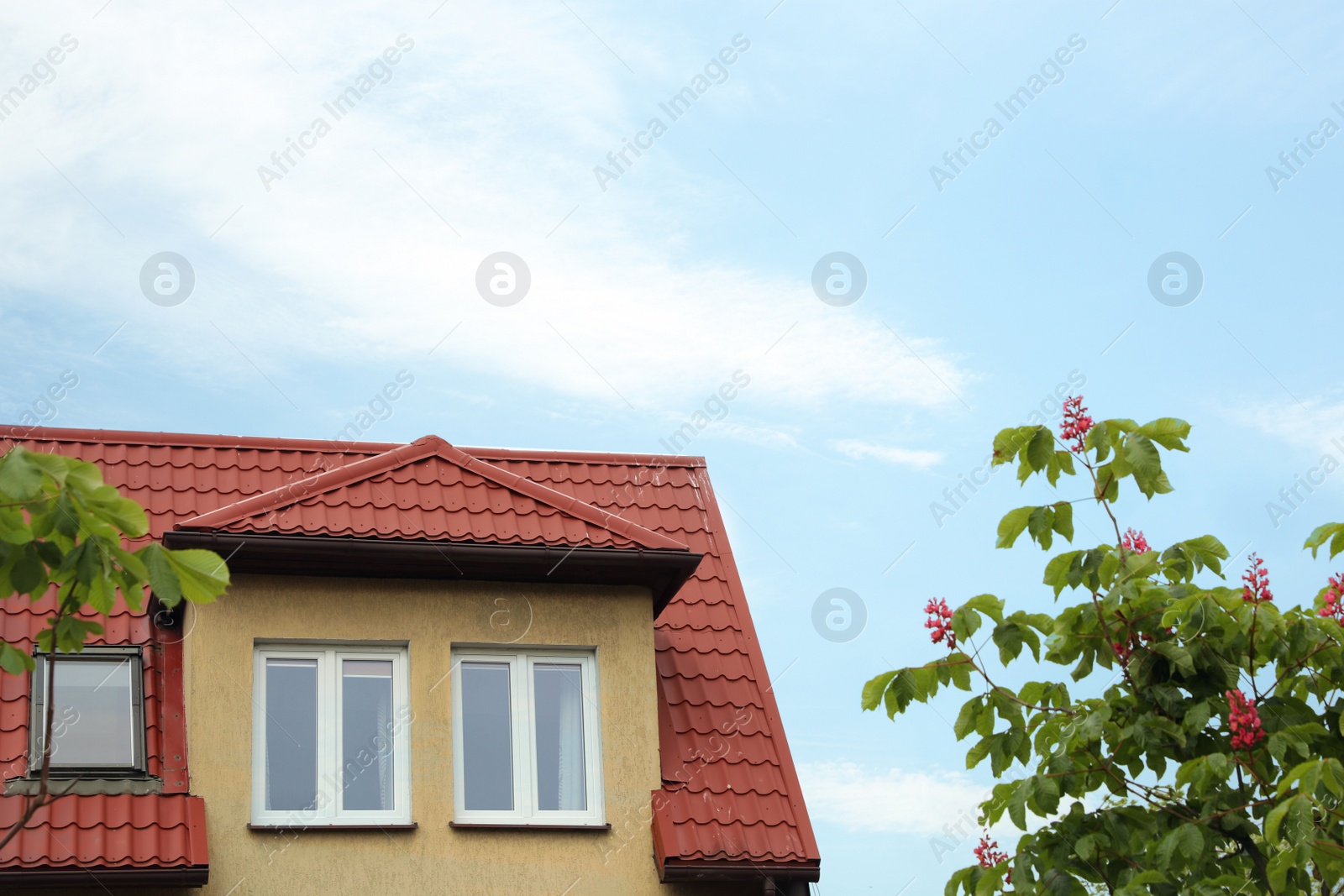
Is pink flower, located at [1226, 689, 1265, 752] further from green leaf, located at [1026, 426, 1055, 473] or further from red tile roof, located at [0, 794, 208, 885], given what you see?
red tile roof, located at [0, 794, 208, 885]

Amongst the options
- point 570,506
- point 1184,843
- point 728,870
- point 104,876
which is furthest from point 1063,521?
point 104,876

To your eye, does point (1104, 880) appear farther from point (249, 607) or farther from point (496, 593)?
point (249, 607)

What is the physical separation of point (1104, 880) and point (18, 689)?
826cm

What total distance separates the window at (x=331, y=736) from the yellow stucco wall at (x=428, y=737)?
0.42ft

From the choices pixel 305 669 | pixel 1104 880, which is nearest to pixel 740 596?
pixel 305 669

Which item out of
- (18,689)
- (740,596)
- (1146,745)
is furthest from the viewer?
(740,596)

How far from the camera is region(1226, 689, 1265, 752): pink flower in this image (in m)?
7.69

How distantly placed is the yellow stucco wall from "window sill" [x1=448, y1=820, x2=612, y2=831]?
0.05 meters

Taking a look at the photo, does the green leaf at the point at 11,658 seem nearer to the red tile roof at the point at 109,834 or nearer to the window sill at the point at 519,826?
the red tile roof at the point at 109,834

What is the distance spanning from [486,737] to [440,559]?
58.4 inches

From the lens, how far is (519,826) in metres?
11.3

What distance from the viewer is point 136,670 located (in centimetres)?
1184

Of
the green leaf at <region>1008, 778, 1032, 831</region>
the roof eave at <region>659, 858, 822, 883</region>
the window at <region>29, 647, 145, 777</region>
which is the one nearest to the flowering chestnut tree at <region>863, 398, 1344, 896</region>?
the green leaf at <region>1008, 778, 1032, 831</region>

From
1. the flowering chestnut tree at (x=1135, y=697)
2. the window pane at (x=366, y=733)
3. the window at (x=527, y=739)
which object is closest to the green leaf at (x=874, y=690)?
the flowering chestnut tree at (x=1135, y=697)
